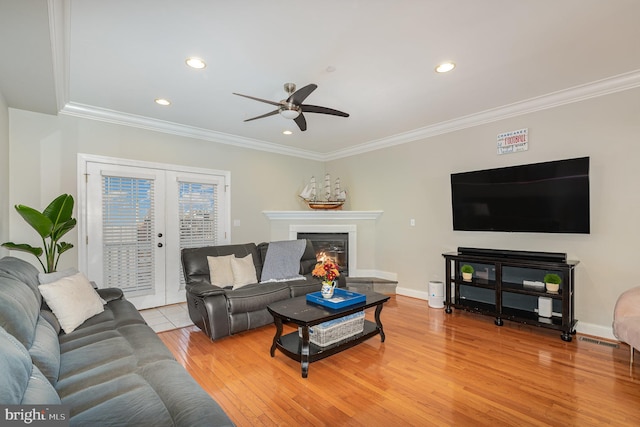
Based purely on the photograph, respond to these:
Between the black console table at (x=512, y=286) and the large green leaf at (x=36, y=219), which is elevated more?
the large green leaf at (x=36, y=219)

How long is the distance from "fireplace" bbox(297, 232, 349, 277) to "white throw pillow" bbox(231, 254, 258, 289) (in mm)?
1831

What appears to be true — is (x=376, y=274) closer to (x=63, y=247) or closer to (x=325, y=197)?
(x=325, y=197)

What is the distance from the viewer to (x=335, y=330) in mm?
2863

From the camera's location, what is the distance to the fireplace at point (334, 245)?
223 inches

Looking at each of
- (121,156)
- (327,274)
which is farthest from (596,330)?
(121,156)

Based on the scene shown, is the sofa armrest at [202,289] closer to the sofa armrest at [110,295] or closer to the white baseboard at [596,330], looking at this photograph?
the sofa armrest at [110,295]

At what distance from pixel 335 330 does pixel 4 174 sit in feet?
12.5

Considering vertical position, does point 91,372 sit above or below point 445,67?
below

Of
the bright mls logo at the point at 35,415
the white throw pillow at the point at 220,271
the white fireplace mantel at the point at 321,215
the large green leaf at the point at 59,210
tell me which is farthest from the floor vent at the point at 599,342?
the large green leaf at the point at 59,210

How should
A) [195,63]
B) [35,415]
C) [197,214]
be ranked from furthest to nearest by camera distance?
[197,214] < [195,63] < [35,415]

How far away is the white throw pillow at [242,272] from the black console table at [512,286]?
8.66ft

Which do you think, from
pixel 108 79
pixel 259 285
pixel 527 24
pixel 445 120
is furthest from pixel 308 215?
pixel 527 24

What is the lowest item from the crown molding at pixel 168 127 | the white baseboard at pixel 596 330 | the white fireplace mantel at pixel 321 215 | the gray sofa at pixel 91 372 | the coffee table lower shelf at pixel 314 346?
the white baseboard at pixel 596 330

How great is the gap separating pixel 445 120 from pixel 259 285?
3.43 m
